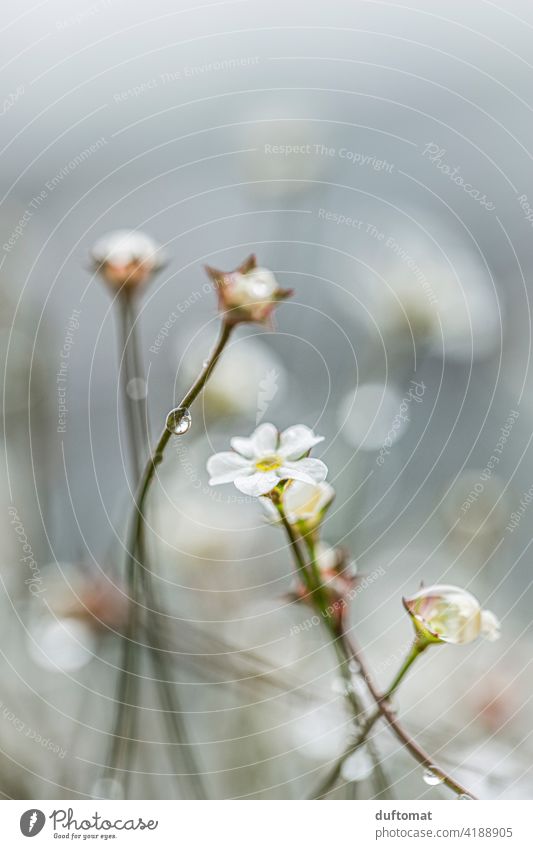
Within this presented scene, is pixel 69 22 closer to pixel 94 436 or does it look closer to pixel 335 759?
pixel 94 436

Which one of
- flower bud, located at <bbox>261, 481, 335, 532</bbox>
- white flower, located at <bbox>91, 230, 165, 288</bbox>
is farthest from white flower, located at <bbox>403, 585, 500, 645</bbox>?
white flower, located at <bbox>91, 230, 165, 288</bbox>

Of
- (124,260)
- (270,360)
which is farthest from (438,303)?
(124,260)

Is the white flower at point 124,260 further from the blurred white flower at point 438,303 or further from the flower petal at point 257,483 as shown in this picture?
the blurred white flower at point 438,303

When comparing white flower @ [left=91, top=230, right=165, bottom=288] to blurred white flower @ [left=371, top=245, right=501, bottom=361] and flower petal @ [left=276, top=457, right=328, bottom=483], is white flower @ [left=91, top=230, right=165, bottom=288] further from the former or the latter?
blurred white flower @ [left=371, top=245, right=501, bottom=361]

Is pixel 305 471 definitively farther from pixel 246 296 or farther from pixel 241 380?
pixel 241 380

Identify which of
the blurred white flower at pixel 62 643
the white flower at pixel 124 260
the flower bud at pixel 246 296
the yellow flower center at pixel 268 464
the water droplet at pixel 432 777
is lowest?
the water droplet at pixel 432 777

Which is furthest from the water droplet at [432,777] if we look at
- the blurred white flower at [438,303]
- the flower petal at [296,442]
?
the blurred white flower at [438,303]

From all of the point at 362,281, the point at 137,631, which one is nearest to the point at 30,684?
the point at 137,631
